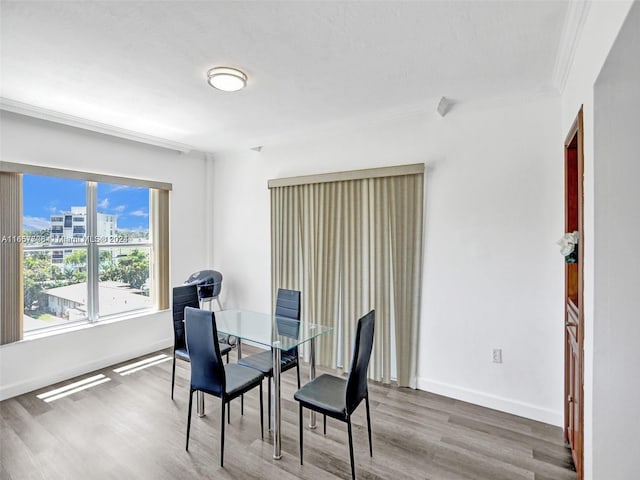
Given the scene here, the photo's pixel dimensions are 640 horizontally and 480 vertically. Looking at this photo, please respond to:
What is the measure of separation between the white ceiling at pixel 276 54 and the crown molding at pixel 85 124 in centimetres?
9

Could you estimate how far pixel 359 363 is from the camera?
6.61 ft

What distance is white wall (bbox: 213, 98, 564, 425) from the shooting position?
2627 mm

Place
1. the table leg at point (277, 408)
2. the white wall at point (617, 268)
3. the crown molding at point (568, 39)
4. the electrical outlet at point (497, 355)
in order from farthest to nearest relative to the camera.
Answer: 1. the electrical outlet at point (497, 355)
2. the table leg at point (277, 408)
3. the crown molding at point (568, 39)
4. the white wall at point (617, 268)

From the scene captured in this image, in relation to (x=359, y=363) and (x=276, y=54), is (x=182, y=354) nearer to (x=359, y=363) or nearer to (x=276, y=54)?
(x=359, y=363)

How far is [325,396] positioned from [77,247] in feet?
10.6

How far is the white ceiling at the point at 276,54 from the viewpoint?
68.4 inches

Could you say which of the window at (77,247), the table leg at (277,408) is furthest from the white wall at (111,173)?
the table leg at (277,408)

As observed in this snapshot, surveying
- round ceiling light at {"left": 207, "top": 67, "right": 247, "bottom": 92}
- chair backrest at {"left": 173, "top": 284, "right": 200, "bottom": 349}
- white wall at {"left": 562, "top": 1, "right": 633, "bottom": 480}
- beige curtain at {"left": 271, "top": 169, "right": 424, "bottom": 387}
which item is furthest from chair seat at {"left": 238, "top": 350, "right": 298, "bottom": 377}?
round ceiling light at {"left": 207, "top": 67, "right": 247, "bottom": 92}

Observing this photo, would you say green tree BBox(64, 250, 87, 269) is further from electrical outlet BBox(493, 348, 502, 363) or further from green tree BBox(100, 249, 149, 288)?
electrical outlet BBox(493, 348, 502, 363)

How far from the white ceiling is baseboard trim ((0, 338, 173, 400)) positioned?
8.57ft

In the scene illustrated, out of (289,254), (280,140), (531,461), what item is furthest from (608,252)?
(280,140)

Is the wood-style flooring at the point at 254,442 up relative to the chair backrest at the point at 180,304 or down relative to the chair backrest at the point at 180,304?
down

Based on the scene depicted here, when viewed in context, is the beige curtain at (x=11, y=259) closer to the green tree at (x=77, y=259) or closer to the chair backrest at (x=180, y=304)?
the green tree at (x=77, y=259)

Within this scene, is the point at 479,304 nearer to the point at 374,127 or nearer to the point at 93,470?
the point at 374,127
